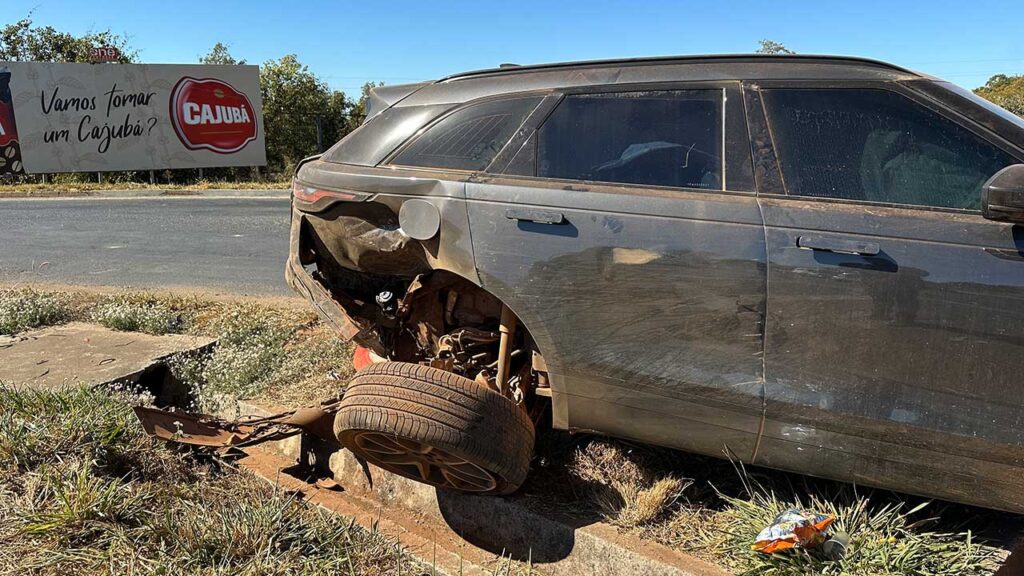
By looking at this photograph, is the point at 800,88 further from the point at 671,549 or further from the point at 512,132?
the point at 671,549

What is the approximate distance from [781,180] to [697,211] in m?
0.32

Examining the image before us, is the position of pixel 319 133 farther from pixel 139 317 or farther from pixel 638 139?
pixel 638 139

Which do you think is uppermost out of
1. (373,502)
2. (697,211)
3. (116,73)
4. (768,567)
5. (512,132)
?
(116,73)

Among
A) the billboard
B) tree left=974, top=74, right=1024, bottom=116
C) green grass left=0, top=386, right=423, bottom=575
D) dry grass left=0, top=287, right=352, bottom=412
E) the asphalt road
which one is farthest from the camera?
tree left=974, top=74, right=1024, bottom=116

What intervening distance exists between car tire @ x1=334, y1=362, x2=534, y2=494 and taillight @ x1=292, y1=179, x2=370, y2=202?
31.0 inches

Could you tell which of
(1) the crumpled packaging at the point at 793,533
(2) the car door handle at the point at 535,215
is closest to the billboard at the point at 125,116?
(2) the car door handle at the point at 535,215

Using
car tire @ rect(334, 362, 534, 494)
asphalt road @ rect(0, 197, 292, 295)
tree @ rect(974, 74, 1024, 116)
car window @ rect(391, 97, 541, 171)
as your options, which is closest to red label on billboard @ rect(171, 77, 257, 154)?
asphalt road @ rect(0, 197, 292, 295)

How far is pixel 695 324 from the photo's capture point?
2.68 m

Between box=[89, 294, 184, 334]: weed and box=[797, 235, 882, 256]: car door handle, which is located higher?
box=[797, 235, 882, 256]: car door handle

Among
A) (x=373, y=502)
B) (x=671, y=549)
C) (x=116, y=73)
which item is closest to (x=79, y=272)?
(x=373, y=502)

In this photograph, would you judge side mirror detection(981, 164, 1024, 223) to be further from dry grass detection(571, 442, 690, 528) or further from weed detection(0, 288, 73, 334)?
weed detection(0, 288, 73, 334)

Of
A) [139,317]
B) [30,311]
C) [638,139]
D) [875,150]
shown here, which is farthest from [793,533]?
[30,311]

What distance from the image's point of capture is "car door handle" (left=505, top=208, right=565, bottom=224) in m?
2.87

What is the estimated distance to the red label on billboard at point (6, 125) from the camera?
19391 mm
